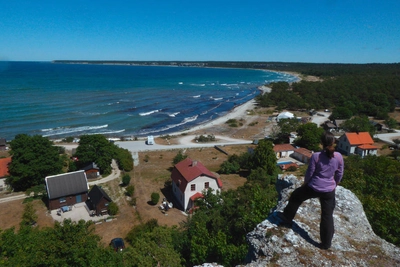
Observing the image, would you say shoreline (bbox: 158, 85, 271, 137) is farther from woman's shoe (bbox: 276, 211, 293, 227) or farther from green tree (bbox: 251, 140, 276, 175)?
woman's shoe (bbox: 276, 211, 293, 227)

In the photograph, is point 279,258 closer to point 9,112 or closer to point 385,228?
point 385,228

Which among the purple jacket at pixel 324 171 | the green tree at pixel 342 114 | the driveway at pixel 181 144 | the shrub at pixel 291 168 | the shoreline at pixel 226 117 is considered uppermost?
the purple jacket at pixel 324 171

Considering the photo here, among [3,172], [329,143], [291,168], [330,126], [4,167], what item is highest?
[329,143]

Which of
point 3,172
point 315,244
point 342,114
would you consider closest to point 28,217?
point 3,172

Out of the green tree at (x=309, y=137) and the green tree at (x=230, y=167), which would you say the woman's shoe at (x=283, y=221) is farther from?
the green tree at (x=309, y=137)

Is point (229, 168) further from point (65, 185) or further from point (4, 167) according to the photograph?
point (4, 167)

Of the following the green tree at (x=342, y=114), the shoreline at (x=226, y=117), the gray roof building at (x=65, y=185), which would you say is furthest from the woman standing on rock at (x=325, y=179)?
the green tree at (x=342, y=114)

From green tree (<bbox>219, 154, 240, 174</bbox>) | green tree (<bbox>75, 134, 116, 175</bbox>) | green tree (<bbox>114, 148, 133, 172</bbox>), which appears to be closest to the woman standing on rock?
green tree (<bbox>219, 154, 240, 174</bbox>)
